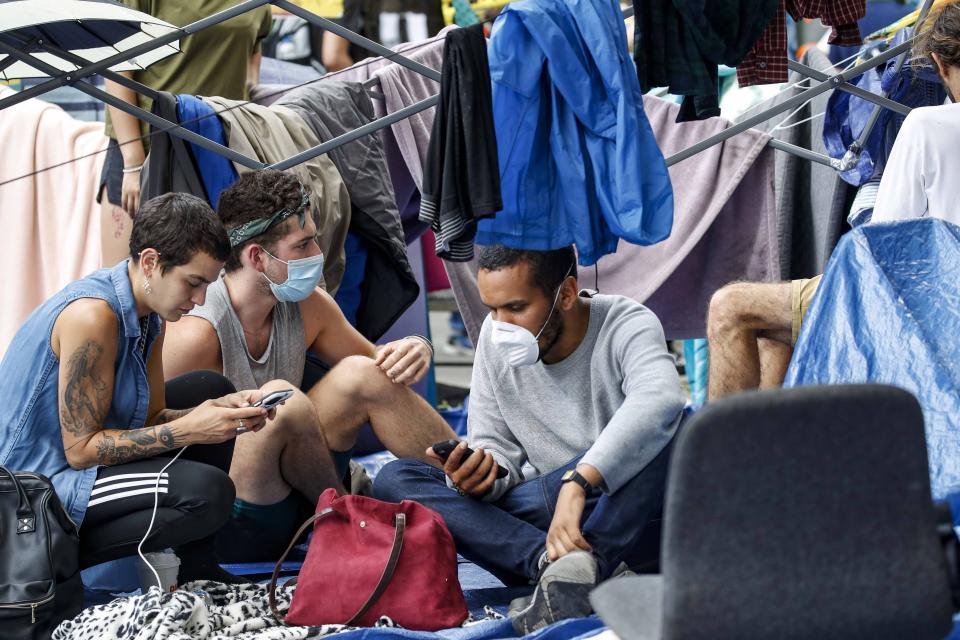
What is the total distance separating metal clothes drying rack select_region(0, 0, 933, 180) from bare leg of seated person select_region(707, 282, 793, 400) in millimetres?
610

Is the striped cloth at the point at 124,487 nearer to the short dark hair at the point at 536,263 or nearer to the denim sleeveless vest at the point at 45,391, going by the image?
the denim sleeveless vest at the point at 45,391

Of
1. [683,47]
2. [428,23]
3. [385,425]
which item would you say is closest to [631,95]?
[683,47]

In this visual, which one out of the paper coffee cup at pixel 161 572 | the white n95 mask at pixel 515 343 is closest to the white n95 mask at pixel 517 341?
the white n95 mask at pixel 515 343

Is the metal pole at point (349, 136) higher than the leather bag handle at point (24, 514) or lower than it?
higher

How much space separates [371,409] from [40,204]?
2.12 metres

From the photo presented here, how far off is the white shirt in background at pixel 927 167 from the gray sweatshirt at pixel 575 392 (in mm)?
693

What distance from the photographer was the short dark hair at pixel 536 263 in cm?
310

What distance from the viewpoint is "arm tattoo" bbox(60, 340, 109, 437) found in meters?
2.80

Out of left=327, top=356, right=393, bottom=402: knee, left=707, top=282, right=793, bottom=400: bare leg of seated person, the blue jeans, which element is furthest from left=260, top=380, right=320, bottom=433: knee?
left=707, top=282, right=793, bottom=400: bare leg of seated person

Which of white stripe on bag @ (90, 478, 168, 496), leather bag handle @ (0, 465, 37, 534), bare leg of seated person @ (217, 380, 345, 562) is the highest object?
leather bag handle @ (0, 465, 37, 534)

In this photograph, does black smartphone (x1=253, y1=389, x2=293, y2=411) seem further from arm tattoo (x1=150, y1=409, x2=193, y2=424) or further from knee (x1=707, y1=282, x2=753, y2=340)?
knee (x1=707, y1=282, x2=753, y2=340)

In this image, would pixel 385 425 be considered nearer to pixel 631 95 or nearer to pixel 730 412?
pixel 631 95

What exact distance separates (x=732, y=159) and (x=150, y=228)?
2641 millimetres

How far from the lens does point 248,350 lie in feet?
11.9
